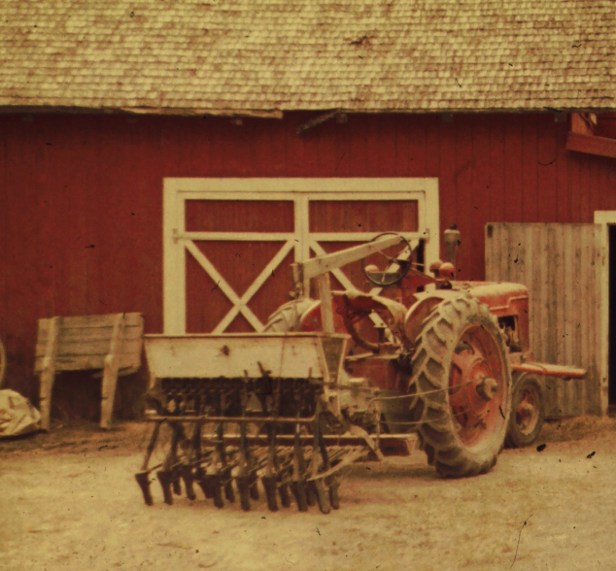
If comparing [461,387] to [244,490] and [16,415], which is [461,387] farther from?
[16,415]

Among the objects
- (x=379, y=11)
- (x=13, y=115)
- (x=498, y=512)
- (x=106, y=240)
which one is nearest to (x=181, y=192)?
(x=106, y=240)

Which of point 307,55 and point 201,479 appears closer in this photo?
point 201,479

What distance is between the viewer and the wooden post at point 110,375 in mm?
11953

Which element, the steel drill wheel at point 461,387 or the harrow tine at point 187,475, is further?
the steel drill wheel at point 461,387

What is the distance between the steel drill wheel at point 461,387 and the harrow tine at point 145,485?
1.85 m

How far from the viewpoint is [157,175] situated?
12742mm

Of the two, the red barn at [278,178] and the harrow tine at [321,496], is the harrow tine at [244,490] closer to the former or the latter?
the harrow tine at [321,496]

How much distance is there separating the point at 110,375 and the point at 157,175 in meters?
2.16

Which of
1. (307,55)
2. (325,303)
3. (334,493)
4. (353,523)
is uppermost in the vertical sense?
(307,55)

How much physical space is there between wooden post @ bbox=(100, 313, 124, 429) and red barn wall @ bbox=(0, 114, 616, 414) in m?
0.48

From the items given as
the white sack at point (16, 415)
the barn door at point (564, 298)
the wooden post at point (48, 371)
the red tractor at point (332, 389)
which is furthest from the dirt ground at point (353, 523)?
the barn door at point (564, 298)

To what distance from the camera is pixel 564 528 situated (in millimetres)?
7168

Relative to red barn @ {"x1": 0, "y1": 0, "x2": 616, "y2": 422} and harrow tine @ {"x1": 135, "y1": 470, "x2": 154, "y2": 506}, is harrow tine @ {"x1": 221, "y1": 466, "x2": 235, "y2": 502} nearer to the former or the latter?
harrow tine @ {"x1": 135, "y1": 470, "x2": 154, "y2": 506}

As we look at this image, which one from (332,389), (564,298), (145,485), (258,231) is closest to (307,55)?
(258,231)
